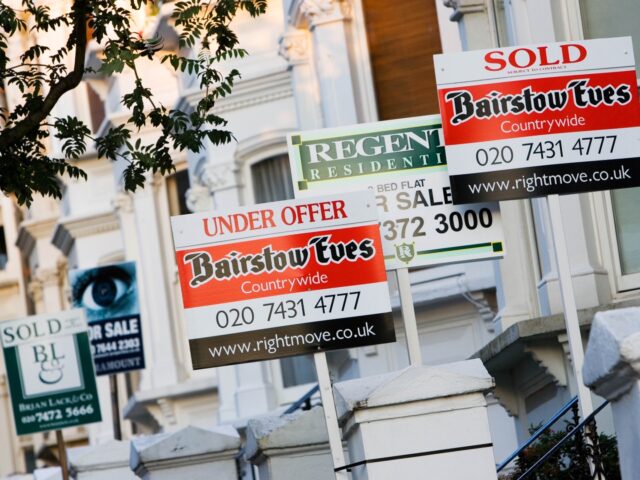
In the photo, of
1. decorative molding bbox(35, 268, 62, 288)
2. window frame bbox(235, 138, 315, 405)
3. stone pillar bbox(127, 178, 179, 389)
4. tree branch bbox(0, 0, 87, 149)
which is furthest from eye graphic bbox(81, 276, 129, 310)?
decorative molding bbox(35, 268, 62, 288)

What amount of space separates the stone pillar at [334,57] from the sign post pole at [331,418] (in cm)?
1049

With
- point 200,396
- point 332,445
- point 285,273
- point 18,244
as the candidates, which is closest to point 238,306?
point 285,273

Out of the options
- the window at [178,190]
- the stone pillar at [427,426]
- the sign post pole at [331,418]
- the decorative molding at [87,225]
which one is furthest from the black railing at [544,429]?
the decorative molding at [87,225]

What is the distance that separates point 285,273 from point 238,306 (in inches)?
13.9

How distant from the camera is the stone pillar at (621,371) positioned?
6562 millimetres

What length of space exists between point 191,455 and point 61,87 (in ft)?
10.3

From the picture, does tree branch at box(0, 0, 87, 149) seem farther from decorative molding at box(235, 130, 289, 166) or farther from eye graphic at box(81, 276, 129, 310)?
decorative molding at box(235, 130, 289, 166)

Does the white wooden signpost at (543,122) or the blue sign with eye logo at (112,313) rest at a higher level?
the white wooden signpost at (543,122)

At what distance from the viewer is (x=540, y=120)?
1067 cm

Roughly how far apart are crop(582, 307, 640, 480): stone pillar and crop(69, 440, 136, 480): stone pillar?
10289 millimetres

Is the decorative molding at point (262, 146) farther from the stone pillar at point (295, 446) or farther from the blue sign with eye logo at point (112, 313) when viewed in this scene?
the stone pillar at point (295, 446)

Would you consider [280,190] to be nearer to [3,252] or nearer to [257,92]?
[257,92]

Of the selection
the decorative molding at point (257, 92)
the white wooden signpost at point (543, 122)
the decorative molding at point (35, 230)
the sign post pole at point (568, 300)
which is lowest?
the sign post pole at point (568, 300)

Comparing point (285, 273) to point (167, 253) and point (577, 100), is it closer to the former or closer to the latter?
point (577, 100)
